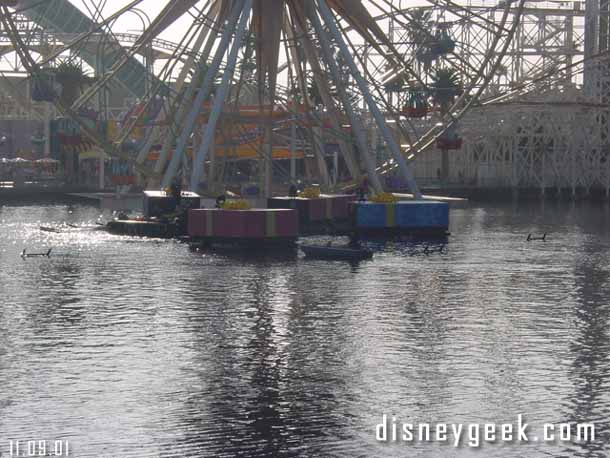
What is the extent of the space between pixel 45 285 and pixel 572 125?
104254mm

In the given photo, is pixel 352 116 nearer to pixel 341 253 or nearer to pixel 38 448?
pixel 341 253

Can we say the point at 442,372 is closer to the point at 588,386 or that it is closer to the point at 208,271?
the point at 588,386

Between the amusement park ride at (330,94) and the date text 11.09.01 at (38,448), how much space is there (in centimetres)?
5015

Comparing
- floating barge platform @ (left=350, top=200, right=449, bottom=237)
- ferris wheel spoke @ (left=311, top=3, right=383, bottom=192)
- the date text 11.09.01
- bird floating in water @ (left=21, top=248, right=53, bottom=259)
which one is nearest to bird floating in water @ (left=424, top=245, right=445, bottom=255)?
floating barge platform @ (left=350, top=200, right=449, bottom=237)

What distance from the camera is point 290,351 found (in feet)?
130

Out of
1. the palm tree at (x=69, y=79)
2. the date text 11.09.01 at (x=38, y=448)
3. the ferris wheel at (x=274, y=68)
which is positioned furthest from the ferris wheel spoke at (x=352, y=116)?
the palm tree at (x=69, y=79)

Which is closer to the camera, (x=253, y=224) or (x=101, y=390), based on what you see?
(x=101, y=390)

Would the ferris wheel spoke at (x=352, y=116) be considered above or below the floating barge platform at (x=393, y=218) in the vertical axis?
above

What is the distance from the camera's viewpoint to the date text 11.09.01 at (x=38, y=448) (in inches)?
1121

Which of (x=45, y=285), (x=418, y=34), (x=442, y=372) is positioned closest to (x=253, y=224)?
(x=45, y=285)

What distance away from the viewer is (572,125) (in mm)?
150375

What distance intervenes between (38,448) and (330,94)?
68.1m

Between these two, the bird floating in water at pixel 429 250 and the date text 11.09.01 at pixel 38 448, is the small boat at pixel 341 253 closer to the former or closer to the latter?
the bird floating in water at pixel 429 250

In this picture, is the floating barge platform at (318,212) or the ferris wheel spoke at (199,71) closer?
the floating barge platform at (318,212)
